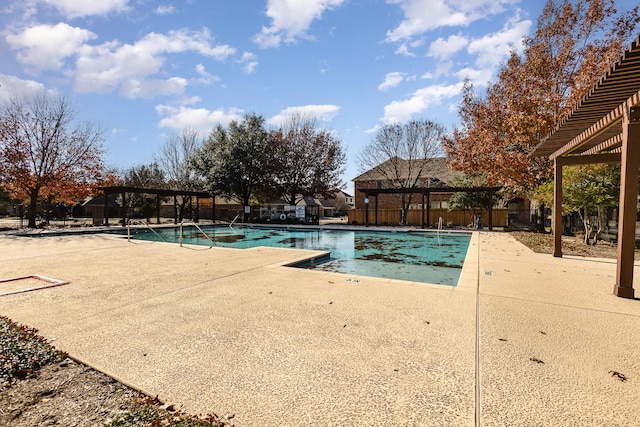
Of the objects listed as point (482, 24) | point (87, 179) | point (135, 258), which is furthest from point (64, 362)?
point (87, 179)

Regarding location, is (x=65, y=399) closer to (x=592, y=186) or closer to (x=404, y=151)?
(x=592, y=186)

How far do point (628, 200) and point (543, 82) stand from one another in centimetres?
1303

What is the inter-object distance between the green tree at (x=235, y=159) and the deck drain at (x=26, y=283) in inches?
801

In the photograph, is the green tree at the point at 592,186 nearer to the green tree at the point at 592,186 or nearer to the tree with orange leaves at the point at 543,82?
the green tree at the point at 592,186

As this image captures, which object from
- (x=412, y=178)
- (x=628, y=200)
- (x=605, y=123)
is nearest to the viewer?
(x=628, y=200)

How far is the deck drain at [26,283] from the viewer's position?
177 inches

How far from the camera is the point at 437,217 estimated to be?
22969mm

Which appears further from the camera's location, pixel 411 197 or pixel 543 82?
pixel 411 197

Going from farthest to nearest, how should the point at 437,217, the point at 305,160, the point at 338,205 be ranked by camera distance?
1. the point at 338,205
2. the point at 305,160
3. the point at 437,217

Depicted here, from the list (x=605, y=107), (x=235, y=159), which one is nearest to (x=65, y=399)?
(x=605, y=107)

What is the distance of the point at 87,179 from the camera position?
19.0m

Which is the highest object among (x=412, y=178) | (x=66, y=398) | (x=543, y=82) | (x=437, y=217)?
(x=543, y=82)

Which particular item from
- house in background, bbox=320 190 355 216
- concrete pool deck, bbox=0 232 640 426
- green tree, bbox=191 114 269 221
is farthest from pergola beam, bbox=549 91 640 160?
house in background, bbox=320 190 355 216

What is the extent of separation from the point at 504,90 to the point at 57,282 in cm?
1805
